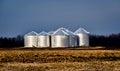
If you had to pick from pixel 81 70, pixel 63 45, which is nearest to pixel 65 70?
pixel 81 70

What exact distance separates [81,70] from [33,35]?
9622 centimetres

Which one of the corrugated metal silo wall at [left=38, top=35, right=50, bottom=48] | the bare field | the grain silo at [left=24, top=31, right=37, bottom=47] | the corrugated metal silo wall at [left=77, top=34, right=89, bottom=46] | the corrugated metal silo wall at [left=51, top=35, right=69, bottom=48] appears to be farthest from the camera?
the grain silo at [left=24, top=31, right=37, bottom=47]

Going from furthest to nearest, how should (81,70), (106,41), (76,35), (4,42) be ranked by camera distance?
(106,41) < (4,42) < (76,35) < (81,70)

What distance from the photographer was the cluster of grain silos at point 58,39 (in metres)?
111

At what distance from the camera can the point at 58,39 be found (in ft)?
365

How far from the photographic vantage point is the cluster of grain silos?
110875 millimetres

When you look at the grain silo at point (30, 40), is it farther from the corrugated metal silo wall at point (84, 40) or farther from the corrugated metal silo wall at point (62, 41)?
the corrugated metal silo wall at point (84, 40)

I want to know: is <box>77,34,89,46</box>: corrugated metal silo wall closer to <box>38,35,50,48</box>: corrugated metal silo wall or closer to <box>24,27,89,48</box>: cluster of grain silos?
<box>24,27,89,48</box>: cluster of grain silos

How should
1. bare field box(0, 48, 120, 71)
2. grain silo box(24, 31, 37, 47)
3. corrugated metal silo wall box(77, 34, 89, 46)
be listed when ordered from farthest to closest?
grain silo box(24, 31, 37, 47), corrugated metal silo wall box(77, 34, 89, 46), bare field box(0, 48, 120, 71)

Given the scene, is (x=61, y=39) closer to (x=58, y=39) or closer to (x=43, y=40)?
(x=58, y=39)

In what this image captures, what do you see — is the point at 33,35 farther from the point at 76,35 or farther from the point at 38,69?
the point at 38,69

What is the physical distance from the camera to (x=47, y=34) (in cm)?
12306

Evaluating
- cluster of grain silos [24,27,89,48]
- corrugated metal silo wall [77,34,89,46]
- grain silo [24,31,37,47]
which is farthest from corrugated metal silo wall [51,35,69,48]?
grain silo [24,31,37,47]

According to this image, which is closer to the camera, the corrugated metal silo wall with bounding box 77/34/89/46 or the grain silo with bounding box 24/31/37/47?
the corrugated metal silo wall with bounding box 77/34/89/46
